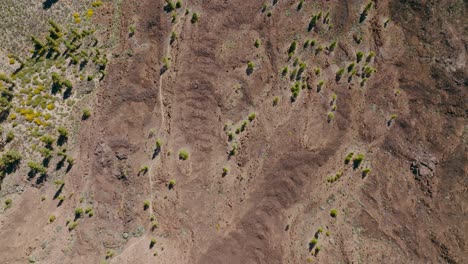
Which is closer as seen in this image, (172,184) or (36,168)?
(36,168)

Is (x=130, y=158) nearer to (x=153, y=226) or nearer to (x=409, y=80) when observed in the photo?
(x=153, y=226)

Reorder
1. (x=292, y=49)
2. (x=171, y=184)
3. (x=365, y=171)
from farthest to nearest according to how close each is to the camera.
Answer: (x=292, y=49)
(x=365, y=171)
(x=171, y=184)

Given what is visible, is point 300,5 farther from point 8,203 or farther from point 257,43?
point 8,203

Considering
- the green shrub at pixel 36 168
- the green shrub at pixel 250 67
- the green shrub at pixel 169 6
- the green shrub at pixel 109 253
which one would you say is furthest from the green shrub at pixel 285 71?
the green shrub at pixel 36 168

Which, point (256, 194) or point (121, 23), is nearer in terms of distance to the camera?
point (256, 194)

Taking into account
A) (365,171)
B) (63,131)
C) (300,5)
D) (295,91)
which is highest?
(300,5)

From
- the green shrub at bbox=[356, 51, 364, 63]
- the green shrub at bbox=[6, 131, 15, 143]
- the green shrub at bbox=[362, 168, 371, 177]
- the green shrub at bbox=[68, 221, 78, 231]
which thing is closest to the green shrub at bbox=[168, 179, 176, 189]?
the green shrub at bbox=[68, 221, 78, 231]

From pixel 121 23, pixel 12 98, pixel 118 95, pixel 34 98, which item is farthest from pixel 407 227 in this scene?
pixel 12 98

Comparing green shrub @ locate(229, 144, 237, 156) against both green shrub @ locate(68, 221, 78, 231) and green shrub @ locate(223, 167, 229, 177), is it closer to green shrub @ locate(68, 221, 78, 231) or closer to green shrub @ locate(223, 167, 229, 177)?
green shrub @ locate(223, 167, 229, 177)

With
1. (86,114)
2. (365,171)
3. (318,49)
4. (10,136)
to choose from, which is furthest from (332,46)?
(10,136)
